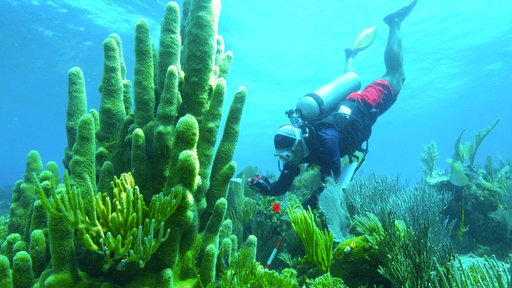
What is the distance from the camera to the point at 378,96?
8.09 m

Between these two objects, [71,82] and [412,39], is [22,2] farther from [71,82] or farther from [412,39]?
[412,39]

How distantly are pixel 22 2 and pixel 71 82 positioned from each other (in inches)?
876

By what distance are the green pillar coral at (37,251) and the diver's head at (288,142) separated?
3854mm

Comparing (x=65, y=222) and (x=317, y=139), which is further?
(x=317, y=139)

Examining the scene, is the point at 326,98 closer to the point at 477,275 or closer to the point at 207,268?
the point at 477,275

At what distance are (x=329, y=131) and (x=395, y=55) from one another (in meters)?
5.47

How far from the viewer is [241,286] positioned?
243 centimetres

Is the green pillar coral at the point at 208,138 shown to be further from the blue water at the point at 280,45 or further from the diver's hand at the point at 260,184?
the blue water at the point at 280,45

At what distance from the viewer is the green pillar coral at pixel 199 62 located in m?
2.76

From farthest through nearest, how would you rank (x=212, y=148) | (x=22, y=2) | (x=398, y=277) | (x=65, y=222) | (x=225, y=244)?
(x=22, y=2), (x=398, y=277), (x=225, y=244), (x=212, y=148), (x=65, y=222)

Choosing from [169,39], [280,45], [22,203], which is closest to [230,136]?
[169,39]

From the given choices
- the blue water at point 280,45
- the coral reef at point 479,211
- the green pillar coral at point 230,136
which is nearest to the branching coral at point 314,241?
the green pillar coral at point 230,136

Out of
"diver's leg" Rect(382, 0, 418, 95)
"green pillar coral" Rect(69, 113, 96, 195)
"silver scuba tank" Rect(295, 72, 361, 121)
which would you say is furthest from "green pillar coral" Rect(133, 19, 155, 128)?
"diver's leg" Rect(382, 0, 418, 95)

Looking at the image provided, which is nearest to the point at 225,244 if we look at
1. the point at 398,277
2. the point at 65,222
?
the point at 65,222
